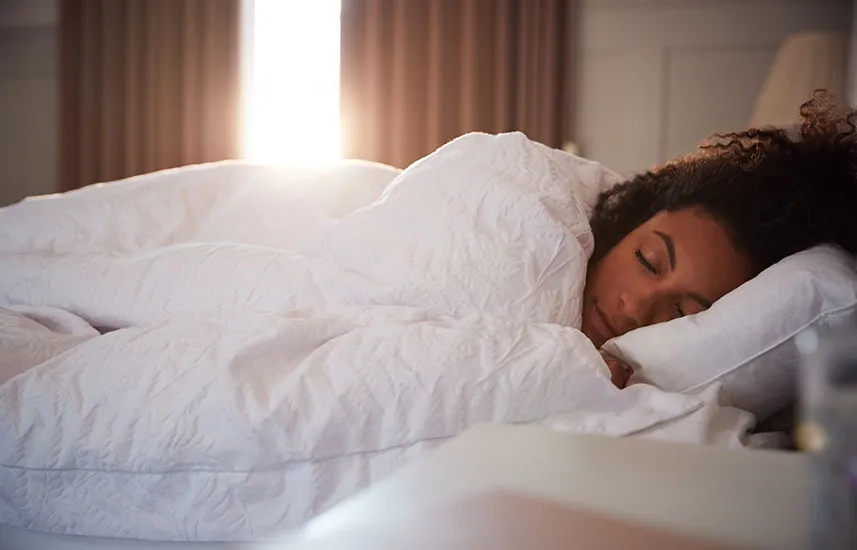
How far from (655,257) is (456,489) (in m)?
0.84

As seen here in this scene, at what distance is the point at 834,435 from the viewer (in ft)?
0.73

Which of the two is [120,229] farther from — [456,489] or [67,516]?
[456,489]

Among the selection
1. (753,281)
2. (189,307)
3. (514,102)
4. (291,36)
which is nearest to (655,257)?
(753,281)

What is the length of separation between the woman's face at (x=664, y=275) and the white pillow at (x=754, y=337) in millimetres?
99

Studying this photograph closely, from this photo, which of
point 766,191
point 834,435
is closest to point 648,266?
point 766,191

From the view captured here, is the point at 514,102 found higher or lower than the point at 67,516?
higher

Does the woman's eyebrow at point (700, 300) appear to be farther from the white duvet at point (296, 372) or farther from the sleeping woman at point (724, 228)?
the white duvet at point (296, 372)

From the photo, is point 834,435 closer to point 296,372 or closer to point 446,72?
point 296,372

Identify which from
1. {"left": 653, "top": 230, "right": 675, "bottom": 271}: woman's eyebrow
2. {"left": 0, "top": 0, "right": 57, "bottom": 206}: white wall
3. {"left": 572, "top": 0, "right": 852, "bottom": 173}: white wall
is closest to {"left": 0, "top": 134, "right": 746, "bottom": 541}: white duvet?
{"left": 653, "top": 230, "right": 675, "bottom": 271}: woman's eyebrow

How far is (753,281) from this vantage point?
3.14 ft

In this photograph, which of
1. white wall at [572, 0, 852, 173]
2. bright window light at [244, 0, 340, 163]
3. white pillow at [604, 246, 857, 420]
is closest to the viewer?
white pillow at [604, 246, 857, 420]

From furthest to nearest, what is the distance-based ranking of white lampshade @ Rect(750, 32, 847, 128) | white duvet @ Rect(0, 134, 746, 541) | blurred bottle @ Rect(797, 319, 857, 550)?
white lampshade @ Rect(750, 32, 847, 128), white duvet @ Rect(0, 134, 746, 541), blurred bottle @ Rect(797, 319, 857, 550)

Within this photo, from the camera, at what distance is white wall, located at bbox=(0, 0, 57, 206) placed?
3.69 m

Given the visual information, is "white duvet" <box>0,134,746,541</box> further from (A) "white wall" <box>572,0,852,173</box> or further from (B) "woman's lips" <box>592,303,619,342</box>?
(A) "white wall" <box>572,0,852,173</box>
